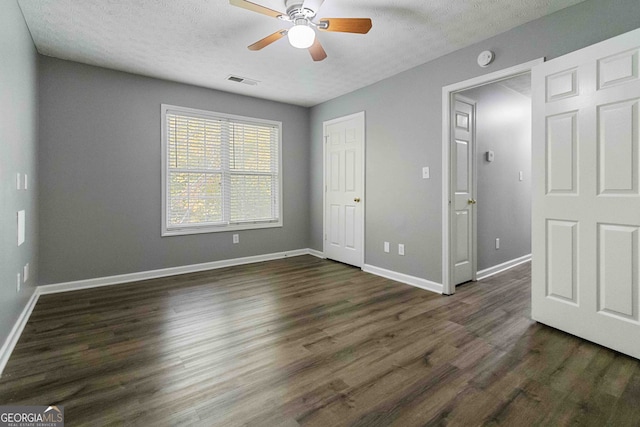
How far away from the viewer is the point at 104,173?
360cm

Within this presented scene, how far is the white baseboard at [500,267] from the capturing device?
3887 mm

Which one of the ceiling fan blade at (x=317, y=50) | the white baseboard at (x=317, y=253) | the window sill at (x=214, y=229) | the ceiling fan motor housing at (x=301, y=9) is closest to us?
the ceiling fan motor housing at (x=301, y=9)

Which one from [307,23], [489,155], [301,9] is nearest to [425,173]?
[489,155]

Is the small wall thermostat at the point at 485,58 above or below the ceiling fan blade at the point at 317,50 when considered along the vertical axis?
above

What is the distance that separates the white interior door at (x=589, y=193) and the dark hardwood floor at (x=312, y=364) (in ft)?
0.85

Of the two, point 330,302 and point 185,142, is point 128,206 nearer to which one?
point 185,142

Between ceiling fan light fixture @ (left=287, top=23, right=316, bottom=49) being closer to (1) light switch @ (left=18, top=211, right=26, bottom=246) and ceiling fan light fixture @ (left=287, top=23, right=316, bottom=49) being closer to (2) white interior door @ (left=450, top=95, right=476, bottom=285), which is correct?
(2) white interior door @ (left=450, top=95, right=476, bottom=285)

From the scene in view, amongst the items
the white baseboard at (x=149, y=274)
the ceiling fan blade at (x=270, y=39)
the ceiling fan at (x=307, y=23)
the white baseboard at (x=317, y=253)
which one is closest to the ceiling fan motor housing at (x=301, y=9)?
the ceiling fan at (x=307, y=23)

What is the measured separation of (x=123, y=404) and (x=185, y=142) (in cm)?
330

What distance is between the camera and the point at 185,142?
4141mm

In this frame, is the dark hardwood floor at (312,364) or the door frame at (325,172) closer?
the dark hardwood floor at (312,364)

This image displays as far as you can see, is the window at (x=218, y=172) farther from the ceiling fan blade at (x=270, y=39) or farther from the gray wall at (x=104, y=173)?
the ceiling fan blade at (x=270, y=39)

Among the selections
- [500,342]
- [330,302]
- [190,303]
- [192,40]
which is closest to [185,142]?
[192,40]

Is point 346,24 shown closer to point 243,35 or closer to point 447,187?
point 243,35
